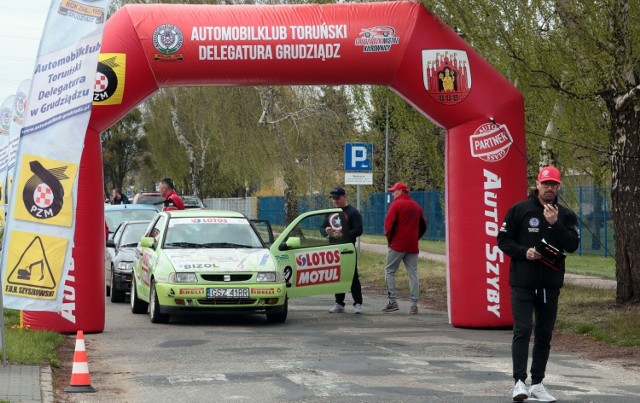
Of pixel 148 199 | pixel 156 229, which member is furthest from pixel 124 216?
pixel 148 199

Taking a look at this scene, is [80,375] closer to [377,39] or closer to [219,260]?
[219,260]

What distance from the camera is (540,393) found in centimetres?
965

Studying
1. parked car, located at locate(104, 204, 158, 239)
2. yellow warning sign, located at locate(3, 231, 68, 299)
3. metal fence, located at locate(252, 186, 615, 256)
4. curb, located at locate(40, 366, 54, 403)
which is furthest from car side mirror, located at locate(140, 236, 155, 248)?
parked car, located at locate(104, 204, 158, 239)

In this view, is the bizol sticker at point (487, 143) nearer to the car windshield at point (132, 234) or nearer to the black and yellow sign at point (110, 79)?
the black and yellow sign at point (110, 79)

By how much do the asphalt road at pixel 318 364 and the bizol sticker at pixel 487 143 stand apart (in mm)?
2238

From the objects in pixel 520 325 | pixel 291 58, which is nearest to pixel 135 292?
pixel 291 58

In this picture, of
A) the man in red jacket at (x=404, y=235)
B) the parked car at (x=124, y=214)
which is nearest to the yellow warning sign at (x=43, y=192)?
the man in red jacket at (x=404, y=235)

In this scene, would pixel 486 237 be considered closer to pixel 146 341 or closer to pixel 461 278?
pixel 461 278

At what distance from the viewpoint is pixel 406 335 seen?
15.0 metres

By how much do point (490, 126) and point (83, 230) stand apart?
5.28 metres

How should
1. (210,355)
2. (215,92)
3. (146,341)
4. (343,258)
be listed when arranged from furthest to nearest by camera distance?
(215,92), (343,258), (146,341), (210,355)

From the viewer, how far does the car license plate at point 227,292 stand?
15633 millimetres

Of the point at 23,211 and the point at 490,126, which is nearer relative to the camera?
the point at 23,211

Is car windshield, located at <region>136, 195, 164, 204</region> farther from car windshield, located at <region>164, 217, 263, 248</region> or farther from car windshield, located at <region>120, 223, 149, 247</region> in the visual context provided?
car windshield, located at <region>164, 217, 263, 248</region>
